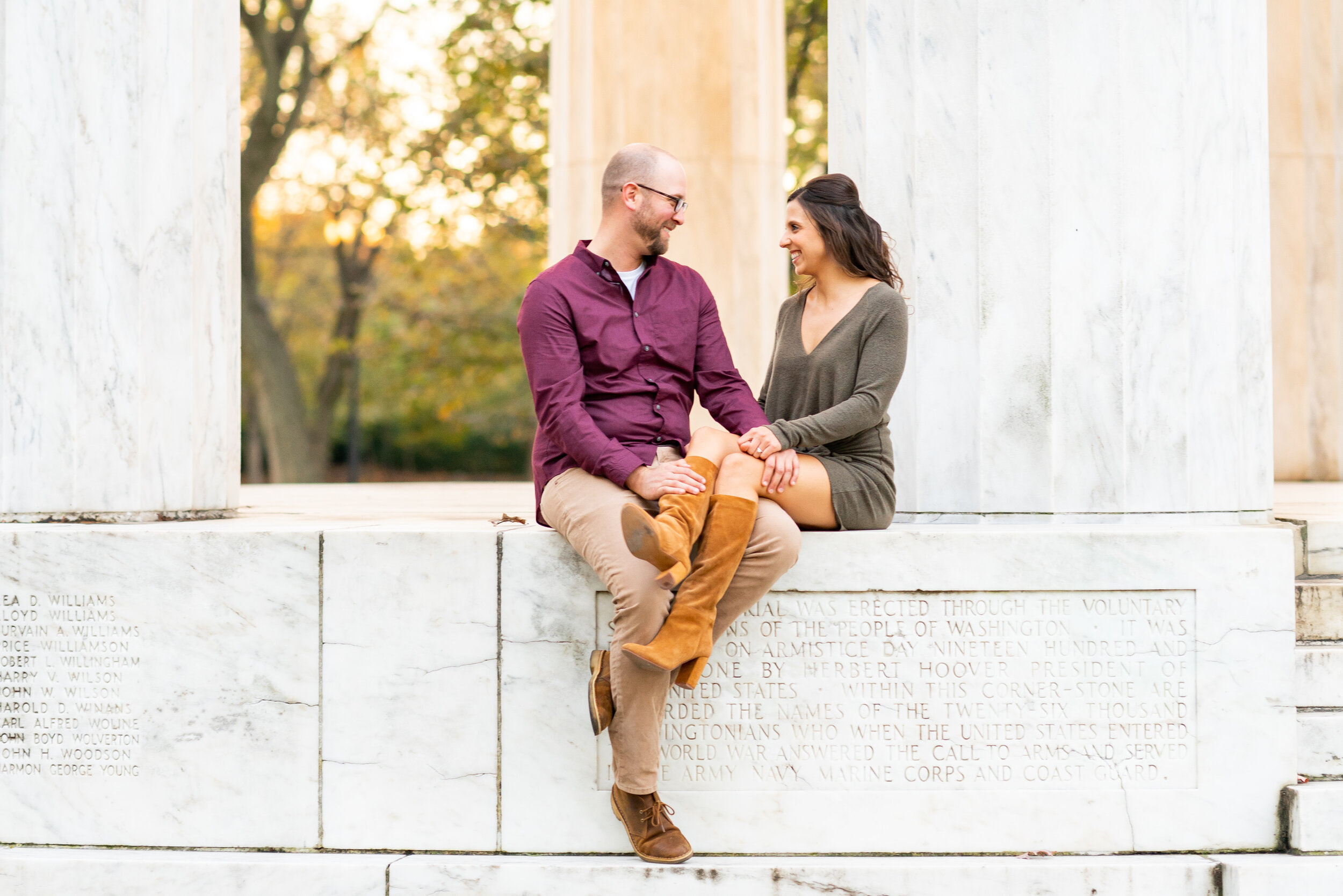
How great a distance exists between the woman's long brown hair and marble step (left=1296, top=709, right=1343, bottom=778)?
2.73 m

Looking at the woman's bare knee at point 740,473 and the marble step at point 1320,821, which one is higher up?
the woman's bare knee at point 740,473

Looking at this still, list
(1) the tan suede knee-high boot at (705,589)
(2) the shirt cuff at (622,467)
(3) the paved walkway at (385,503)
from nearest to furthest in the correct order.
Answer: (1) the tan suede knee-high boot at (705,589)
(2) the shirt cuff at (622,467)
(3) the paved walkway at (385,503)

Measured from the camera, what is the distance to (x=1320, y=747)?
5.30 m

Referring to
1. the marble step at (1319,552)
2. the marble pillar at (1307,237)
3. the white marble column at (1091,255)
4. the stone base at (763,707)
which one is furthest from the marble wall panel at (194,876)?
the marble pillar at (1307,237)

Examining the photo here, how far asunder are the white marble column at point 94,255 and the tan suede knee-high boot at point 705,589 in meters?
2.85

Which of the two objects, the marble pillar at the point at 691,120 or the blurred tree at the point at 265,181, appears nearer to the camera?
the marble pillar at the point at 691,120

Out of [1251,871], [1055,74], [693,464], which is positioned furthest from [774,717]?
[1055,74]

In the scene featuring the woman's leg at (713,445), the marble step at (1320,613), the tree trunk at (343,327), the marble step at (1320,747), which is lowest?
the marble step at (1320,747)

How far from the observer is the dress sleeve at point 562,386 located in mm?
4984

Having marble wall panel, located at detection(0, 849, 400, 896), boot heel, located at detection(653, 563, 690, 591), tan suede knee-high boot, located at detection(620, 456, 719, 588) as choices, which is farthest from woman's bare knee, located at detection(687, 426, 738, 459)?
marble wall panel, located at detection(0, 849, 400, 896)

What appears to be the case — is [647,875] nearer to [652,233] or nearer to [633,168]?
[652,233]

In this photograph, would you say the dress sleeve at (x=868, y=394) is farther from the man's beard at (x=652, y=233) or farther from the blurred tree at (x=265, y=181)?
the blurred tree at (x=265, y=181)

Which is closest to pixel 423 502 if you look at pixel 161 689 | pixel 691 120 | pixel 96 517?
pixel 96 517

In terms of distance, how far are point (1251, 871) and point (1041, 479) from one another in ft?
6.22
